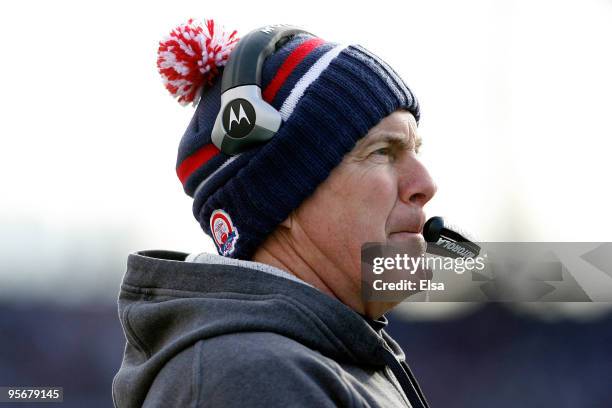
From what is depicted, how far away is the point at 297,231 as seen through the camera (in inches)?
72.7

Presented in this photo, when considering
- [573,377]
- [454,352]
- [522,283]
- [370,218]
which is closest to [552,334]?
[573,377]

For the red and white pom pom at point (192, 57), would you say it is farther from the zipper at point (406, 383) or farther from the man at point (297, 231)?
the zipper at point (406, 383)

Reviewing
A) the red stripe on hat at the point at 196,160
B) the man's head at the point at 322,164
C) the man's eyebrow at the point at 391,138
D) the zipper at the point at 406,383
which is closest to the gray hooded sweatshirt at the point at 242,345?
the zipper at the point at 406,383

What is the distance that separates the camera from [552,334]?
6871 mm

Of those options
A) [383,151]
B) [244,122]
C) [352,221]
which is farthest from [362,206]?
[244,122]

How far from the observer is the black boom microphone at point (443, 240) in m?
1.87

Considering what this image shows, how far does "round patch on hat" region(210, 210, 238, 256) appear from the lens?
6.16 ft

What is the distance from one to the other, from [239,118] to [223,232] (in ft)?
0.80

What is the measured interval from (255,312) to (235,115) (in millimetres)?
451

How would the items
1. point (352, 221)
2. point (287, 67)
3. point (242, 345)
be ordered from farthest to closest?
point (287, 67), point (352, 221), point (242, 345)

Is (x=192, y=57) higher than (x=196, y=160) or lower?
higher

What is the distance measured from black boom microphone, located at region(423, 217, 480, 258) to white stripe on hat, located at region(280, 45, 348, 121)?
14.5 inches

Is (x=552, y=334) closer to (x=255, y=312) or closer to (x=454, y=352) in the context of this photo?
(x=454, y=352)

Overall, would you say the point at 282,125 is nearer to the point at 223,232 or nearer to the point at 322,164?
the point at 322,164
